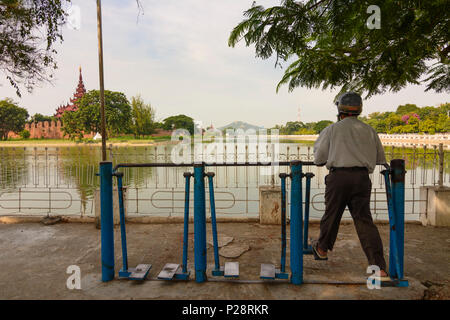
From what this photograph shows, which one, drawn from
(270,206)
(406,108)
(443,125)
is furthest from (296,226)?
(406,108)

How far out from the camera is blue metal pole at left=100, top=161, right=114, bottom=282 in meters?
2.84

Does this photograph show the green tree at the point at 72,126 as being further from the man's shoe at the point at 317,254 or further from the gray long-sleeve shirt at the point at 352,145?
the gray long-sleeve shirt at the point at 352,145

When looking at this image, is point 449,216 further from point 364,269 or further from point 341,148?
point 341,148

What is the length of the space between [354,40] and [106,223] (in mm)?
4174

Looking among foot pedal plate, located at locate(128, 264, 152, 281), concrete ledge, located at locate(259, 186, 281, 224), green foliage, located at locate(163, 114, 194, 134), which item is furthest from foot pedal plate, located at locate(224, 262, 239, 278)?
green foliage, located at locate(163, 114, 194, 134)

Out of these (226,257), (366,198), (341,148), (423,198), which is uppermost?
(341,148)

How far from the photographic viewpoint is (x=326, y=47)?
4230mm

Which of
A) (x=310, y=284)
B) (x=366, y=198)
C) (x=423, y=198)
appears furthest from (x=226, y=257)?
(x=423, y=198)

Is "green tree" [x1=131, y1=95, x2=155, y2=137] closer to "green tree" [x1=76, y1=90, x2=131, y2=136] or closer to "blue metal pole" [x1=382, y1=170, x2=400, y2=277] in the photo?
"green tree" [x1=76, y1=90, x2=131, y2=136]

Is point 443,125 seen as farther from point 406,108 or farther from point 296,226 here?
point 296,226

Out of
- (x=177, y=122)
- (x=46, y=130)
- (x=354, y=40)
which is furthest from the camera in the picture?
(x=177, y=122)

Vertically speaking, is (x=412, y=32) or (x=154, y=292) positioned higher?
(x=412, y=32)

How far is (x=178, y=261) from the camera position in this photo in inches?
134
